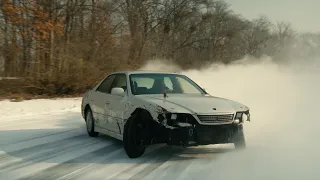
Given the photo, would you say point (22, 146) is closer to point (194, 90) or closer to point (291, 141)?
point (194, 90)

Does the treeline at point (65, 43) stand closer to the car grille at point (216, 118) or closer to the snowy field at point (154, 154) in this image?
the snowy field at point (154, 154)

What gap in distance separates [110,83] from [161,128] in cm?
252

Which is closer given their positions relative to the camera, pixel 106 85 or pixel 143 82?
pixel 143 82

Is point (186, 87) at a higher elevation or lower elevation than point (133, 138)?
higher

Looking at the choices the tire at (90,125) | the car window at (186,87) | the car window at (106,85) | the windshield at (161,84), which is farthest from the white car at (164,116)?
the tire at (90,125)

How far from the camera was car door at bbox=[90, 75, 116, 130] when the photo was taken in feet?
25.8

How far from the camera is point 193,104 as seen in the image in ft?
21.1

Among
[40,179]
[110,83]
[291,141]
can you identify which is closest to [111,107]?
[110,83]

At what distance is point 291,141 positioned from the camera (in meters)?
7.95

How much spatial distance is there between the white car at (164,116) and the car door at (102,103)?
4cm

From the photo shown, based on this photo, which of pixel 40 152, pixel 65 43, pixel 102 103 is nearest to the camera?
pixel 40 152

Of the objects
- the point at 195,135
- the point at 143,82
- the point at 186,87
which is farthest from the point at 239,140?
the point at 143,82

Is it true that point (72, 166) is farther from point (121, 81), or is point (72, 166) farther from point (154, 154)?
point (121, 81)

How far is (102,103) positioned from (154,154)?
1751 mm
